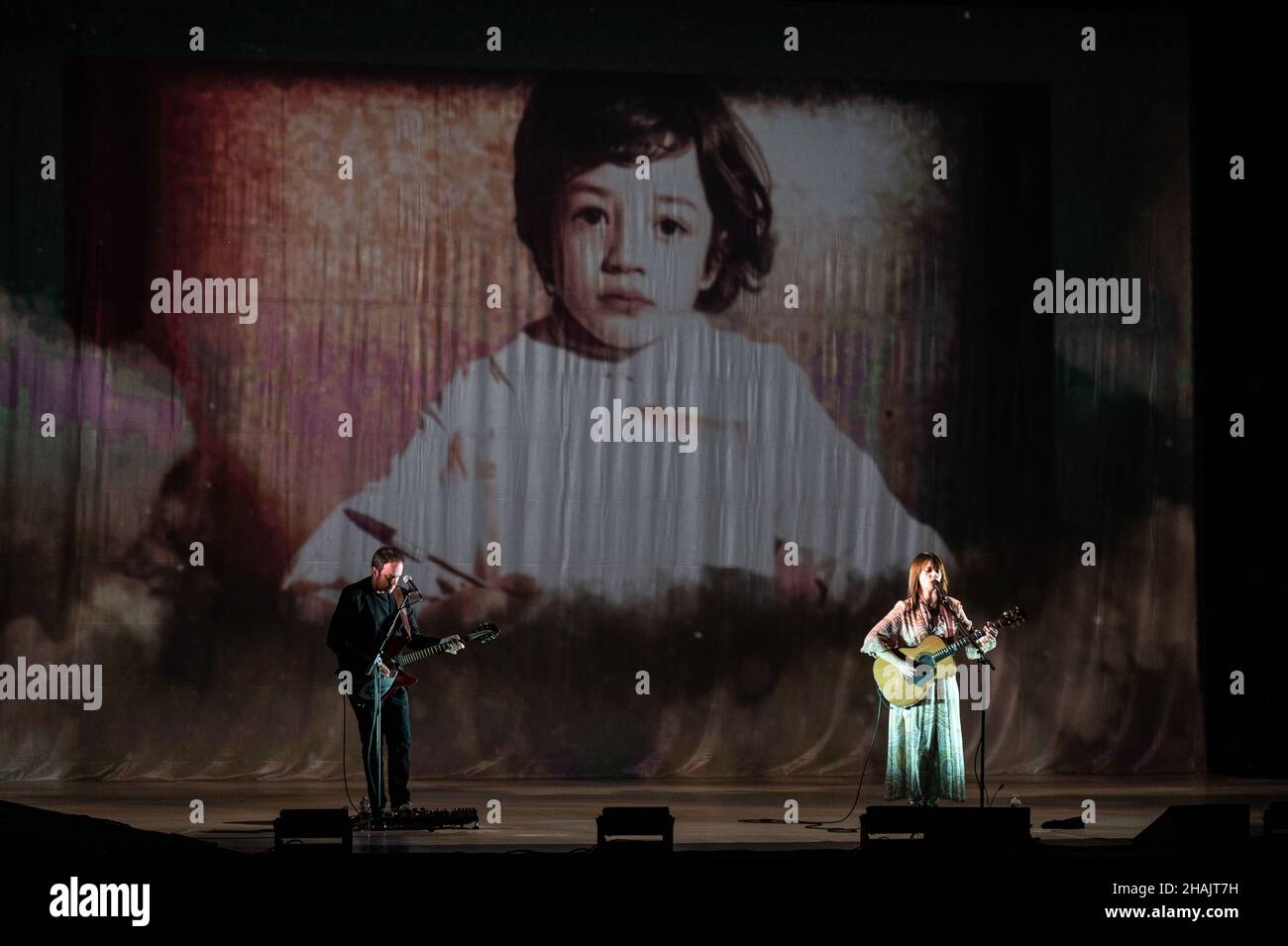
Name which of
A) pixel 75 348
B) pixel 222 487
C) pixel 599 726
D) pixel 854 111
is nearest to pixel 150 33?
pixel 75 348

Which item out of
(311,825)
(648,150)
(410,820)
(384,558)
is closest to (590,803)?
(410,820)

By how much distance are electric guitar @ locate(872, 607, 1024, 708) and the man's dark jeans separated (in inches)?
86.1

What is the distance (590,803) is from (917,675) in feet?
7.63

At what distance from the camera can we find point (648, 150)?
33.5 feet

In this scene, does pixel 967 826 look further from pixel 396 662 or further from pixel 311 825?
pixel 396 662

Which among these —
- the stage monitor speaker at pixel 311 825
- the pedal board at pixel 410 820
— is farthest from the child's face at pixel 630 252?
the stage monitor speaker at pixel 311 825

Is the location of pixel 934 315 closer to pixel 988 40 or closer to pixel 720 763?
pixel 988 40

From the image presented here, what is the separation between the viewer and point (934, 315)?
10.3 metres

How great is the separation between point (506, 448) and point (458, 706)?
1.62m

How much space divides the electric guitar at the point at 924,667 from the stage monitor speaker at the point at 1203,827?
1964 millimetres

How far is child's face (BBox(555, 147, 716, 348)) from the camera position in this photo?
10164mm

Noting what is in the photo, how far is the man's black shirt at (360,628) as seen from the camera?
7.19 meters
